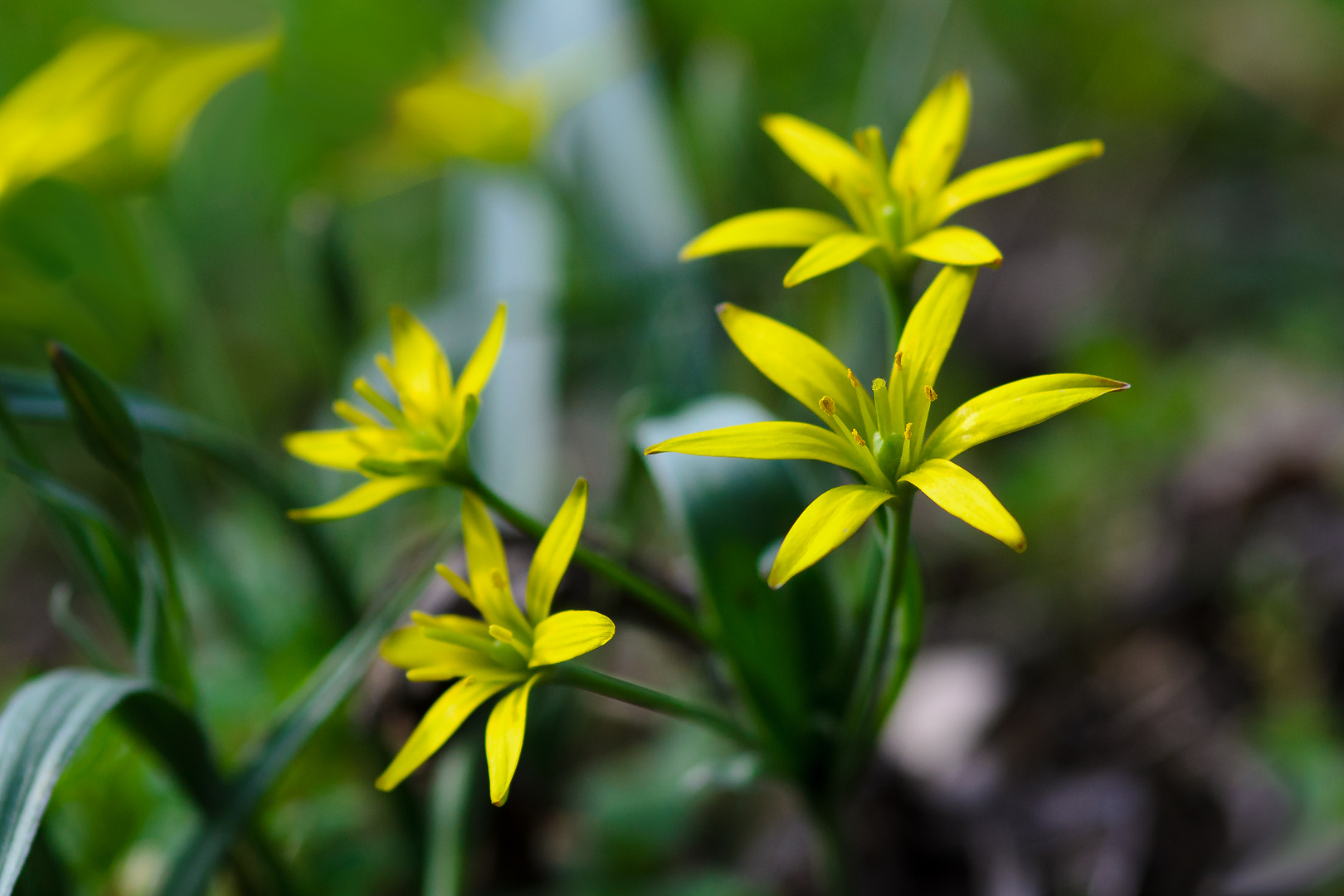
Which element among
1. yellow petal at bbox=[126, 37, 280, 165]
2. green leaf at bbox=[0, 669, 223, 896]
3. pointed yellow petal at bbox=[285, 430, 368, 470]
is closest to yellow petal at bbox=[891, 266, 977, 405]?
pointed yellow petal at bbox=[285, 430, 368, 470]

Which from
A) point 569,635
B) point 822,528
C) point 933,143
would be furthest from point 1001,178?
point 569,635

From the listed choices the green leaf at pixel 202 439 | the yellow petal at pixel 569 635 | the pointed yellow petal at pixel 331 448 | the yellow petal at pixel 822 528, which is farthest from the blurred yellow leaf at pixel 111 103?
the yellow petal at pixel 822 528

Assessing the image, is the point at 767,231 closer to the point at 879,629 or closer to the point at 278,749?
the point at 879,629

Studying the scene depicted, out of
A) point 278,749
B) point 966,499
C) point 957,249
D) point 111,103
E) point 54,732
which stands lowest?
point 278,749

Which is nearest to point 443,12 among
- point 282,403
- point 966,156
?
point 282,403

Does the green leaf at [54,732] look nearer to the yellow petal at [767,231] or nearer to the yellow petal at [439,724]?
the yellow petal at [439,724]

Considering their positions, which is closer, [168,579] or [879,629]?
[879,629]

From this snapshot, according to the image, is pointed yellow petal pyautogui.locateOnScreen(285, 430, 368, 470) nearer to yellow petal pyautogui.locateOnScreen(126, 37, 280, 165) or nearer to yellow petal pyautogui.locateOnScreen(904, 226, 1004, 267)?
yellow petal pyautogui.locateOnScreen(904, 226, 1004, 267)

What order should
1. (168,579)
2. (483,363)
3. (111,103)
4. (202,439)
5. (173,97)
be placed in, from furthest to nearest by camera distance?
(173,97), (111,103), (202,439), (168,579), (483,363)
